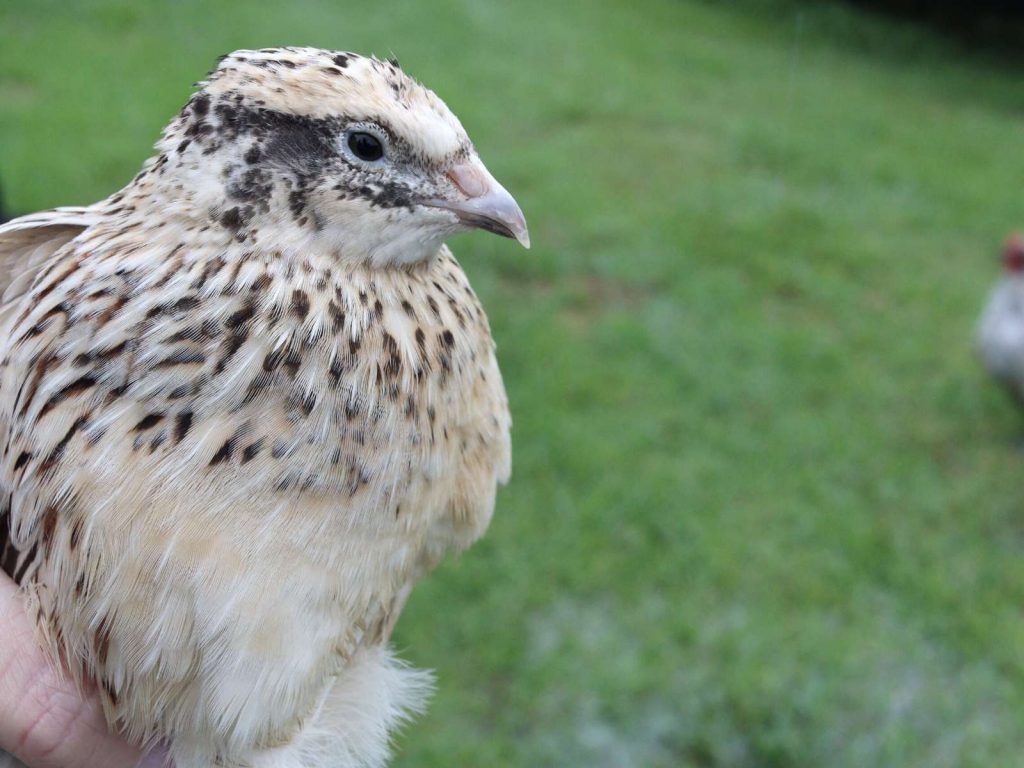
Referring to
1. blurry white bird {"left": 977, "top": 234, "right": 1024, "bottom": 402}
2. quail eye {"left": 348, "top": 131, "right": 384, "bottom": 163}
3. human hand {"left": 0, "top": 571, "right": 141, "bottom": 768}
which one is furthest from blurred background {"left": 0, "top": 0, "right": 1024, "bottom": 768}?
quail eye {"left": 348, "top": 131, "right": 384, "bottom": 163}

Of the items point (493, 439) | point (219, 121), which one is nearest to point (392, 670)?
point (493, 439)

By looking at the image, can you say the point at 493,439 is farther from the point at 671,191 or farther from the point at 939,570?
the point at 671,191

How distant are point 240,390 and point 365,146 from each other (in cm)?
44

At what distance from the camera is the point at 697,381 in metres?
5.70

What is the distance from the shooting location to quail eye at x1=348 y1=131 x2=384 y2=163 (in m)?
1.58

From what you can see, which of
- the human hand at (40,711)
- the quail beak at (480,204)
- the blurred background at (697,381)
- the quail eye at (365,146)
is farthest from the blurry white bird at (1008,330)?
the human hand at (40,711)

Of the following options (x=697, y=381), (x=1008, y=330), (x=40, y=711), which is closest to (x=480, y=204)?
(x=40, y=711)

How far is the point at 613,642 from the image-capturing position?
401 centimetres

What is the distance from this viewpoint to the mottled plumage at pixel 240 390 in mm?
1546

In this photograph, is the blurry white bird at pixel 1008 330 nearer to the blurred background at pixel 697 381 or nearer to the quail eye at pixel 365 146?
the blurred background at pixel 697 381

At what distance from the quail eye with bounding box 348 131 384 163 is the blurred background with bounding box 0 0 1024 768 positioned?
8.50 ft

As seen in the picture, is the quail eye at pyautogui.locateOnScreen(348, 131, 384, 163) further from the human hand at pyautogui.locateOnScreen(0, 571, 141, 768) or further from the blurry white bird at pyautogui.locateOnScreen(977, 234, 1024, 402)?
the blurry white bird at pyautogui.locateOnScreen(977, 234, 1024, 402)

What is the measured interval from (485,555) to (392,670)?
2.16 metres

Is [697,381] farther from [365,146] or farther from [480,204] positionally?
[365,146]
